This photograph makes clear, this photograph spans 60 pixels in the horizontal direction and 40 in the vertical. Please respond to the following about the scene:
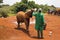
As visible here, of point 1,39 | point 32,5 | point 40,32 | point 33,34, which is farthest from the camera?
point 32,5

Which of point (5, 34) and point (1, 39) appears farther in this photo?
point (5, 34)

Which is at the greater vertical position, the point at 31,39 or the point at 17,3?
the point at 31,39

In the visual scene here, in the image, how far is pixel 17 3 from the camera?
1720 inches

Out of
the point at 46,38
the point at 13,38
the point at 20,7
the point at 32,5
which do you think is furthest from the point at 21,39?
the point at 32,5

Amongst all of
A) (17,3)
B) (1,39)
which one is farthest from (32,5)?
(1,39)

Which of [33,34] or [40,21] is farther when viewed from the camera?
[33,34]

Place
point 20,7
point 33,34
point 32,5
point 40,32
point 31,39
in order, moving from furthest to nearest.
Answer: point 32,5 → point 20,7 → point 33,34 → point 40,32 → point 31,39

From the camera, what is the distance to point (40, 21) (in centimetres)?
1355

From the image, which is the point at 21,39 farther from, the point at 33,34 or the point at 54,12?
the point at 54,12

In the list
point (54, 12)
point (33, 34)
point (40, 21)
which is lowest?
point (54, 12)

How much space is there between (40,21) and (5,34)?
211 centimetres

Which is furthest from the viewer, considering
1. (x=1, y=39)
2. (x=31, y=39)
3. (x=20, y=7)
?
(x=20, y=7)

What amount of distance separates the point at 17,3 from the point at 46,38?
1210 inches

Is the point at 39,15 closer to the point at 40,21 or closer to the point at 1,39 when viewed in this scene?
the point at 40,21
